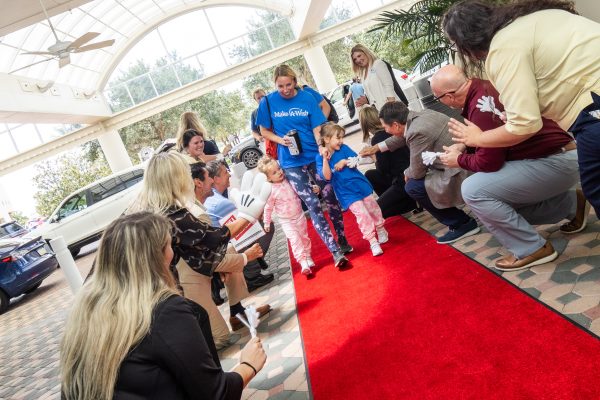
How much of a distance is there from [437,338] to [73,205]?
36.7 ft

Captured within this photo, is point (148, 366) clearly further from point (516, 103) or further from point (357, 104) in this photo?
point (357, 104)

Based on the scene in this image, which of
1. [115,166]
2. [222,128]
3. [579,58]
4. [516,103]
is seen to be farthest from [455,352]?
[222,128]

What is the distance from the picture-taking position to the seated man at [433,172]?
3.35m

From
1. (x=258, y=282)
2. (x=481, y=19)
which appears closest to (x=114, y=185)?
(x=258, y=282)

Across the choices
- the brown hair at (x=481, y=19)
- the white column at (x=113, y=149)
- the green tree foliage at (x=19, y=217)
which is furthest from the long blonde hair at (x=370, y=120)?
the green tree foliage at (x=19, y=217)

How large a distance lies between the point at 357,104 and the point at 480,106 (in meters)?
4.09

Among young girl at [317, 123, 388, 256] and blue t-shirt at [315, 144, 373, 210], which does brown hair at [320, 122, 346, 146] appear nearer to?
young girl at [317, 123, 388, 256]

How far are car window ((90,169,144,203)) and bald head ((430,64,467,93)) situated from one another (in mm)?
10485

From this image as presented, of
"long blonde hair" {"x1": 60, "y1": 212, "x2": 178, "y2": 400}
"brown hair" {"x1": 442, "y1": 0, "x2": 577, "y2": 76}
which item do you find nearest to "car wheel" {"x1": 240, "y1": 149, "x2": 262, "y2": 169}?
"brown hair" {"x1": 442, "y1": 0, "x2": 577, "y2": 76}

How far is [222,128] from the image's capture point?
2833 cm

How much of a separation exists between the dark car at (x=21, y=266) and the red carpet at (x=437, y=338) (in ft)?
23.0

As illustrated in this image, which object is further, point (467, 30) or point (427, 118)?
point (427, 118)

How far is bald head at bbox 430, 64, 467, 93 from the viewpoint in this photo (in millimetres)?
2559

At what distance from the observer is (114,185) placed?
37.7 ft
